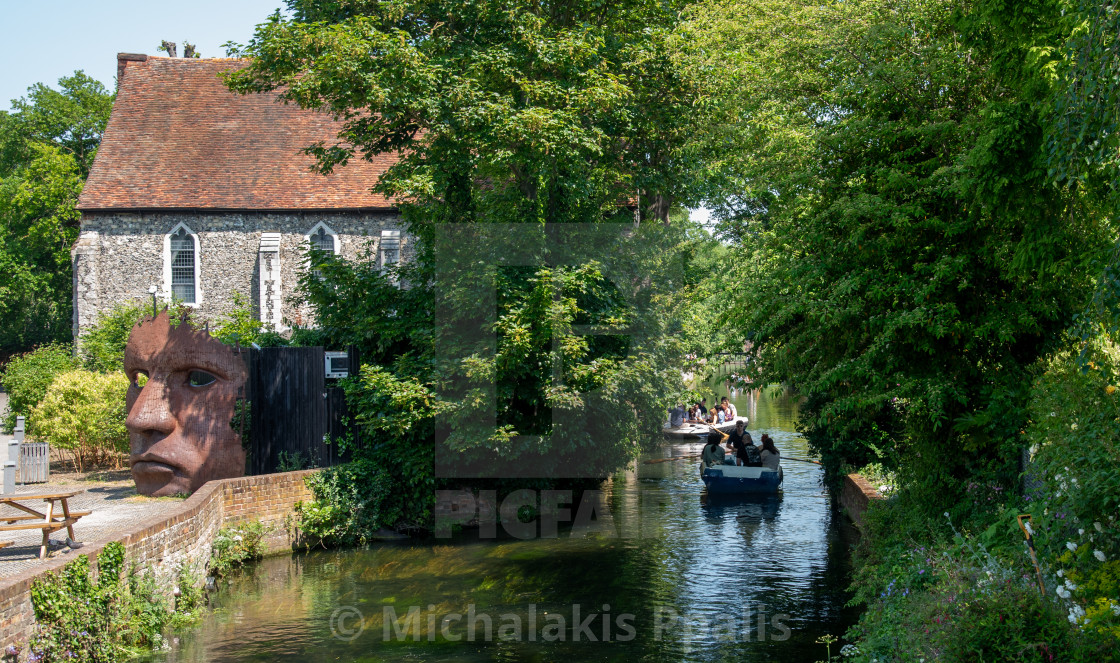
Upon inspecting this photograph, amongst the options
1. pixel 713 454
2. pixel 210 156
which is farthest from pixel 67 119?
pixel 713 454

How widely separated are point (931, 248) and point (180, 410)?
1237cm

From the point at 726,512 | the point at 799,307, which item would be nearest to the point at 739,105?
the point at 726,512

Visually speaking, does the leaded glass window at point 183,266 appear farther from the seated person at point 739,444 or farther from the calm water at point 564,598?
the seated person at point 739,444

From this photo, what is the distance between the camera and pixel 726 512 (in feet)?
63.6

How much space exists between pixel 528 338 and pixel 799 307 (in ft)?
19.2

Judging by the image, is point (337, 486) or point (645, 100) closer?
point (337, 486)

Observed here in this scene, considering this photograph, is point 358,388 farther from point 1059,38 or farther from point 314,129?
point 314,129

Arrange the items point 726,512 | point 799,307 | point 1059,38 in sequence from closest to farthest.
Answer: point 1059,38, point 799,307, point 726,512

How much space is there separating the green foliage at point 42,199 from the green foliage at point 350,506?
3368 cm

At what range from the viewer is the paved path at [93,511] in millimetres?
10641

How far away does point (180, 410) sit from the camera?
16031 mm

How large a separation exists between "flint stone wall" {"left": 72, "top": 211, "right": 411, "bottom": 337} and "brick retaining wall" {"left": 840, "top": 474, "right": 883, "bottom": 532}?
690 inches

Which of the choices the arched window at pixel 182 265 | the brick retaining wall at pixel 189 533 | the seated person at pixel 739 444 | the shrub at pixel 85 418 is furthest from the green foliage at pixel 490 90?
the arched window at pixel 182 265

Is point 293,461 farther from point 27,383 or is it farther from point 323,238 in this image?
point 323,238
